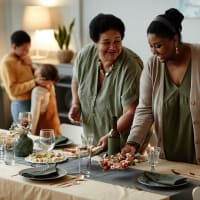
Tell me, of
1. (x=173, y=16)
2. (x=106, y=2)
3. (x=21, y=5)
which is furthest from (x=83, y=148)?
(x=21, y=5)

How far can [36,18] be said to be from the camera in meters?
6.19

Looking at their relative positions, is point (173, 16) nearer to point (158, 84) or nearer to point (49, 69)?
point (158, 84)

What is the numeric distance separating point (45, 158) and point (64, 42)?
3.07 m

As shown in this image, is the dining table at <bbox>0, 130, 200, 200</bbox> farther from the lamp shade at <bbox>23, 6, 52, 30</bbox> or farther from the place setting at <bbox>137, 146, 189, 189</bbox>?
the lamp shade at <bbox>23, 6, 52, 30</bbox>

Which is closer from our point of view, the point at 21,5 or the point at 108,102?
the point at 108,102

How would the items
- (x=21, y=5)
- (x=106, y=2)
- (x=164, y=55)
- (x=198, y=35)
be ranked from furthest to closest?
(x=21, y=5)
(x=106, y=2)
(x=198, y=35)
(x=164, y=55)

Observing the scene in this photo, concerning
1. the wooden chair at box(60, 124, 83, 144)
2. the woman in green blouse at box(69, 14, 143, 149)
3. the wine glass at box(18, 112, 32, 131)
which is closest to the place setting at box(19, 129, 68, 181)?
the wine glass at box(18, 112, 32, 131)

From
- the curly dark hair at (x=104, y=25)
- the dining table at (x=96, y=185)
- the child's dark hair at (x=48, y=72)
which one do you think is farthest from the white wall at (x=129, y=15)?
the dining table at (x=96, y=185)

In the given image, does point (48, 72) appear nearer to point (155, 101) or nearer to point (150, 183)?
point (155, 101)

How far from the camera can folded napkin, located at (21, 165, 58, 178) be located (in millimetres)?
2879

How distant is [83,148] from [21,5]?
3.79 m

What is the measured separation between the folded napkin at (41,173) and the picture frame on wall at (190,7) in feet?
8.88

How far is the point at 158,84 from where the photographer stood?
3.21 m

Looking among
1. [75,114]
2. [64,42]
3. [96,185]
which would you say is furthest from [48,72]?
[96,185]
